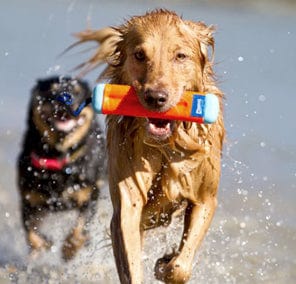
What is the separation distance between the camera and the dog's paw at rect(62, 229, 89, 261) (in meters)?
7.49

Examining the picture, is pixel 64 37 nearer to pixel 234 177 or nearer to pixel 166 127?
pixel 234 177

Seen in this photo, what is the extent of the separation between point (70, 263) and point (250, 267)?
1288mm

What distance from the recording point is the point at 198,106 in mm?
5188

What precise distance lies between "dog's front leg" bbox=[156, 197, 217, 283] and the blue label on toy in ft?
1.97

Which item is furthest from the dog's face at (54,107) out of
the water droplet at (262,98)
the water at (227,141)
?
the water droplet at (262,98)

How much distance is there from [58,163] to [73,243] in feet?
1.97

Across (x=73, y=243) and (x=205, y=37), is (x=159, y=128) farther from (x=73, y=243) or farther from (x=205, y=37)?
(x=73, y=243)

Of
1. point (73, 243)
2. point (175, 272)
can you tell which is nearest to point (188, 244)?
point (175, 272)

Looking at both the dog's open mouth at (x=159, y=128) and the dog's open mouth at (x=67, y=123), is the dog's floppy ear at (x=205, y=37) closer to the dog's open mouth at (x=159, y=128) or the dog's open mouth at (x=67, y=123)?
the dog's open mouth at (x=159, y=128)

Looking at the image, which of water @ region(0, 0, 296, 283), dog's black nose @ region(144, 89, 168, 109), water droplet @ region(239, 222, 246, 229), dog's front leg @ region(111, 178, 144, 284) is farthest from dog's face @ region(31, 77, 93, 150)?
dog's black nose @ region(144, 89, 168, 109)

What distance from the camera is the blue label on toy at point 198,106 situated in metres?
5.18

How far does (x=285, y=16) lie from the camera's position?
1373 centimetres

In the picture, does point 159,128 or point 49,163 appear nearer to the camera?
point 159,128

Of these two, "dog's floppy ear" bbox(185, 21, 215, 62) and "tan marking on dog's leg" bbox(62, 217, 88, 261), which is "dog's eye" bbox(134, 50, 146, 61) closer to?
"dog's floppy ear" bbox(185, 21, 215, 62)
